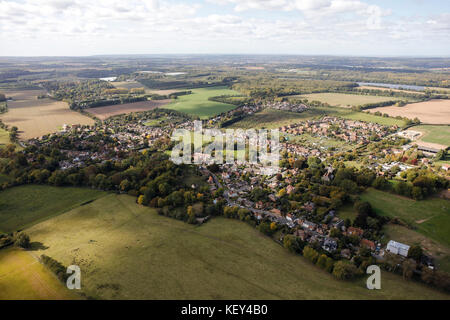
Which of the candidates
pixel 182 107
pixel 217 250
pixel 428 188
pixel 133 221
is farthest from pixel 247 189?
pixel 182 107

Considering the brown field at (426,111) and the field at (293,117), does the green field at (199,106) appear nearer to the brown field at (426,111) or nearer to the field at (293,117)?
the field at (293,117)

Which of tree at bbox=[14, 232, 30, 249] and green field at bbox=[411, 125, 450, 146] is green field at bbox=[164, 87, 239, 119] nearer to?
green field at bbox=[411, 125, 450, 146]

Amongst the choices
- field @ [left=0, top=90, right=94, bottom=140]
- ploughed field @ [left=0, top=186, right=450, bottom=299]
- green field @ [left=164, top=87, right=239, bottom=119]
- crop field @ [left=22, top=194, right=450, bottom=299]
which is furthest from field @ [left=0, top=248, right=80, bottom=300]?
green field @ [left=164, top=87, right=239, bottom=119]

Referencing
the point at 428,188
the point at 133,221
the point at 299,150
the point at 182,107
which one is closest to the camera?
the point at 133,221

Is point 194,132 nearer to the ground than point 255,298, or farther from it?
farther from it

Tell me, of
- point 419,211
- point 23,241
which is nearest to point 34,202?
point 23,241

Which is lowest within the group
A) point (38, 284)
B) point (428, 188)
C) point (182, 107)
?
point (38, 284)

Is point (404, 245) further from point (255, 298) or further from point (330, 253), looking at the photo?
point (255, 298)

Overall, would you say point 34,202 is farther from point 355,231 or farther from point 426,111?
point 426,111
